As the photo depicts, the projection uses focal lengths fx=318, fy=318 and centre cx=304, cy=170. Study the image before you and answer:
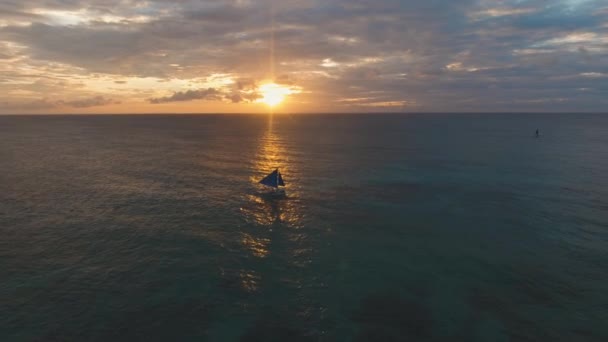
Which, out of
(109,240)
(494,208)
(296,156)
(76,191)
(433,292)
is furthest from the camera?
(296,156)

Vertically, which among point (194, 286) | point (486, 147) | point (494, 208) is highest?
point (486, 147)

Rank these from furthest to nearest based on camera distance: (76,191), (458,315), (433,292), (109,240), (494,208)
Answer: (76,191)
(494,208)
(109,240)
(433,292)
(458,315)

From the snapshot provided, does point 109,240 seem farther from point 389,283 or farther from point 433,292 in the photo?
point 433,292

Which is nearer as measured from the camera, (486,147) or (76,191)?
(76,191)

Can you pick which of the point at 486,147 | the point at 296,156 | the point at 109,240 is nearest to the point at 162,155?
the point at 296,156

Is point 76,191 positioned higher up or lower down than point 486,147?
lower down

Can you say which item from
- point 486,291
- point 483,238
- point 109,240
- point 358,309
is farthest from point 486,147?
point 109,240
